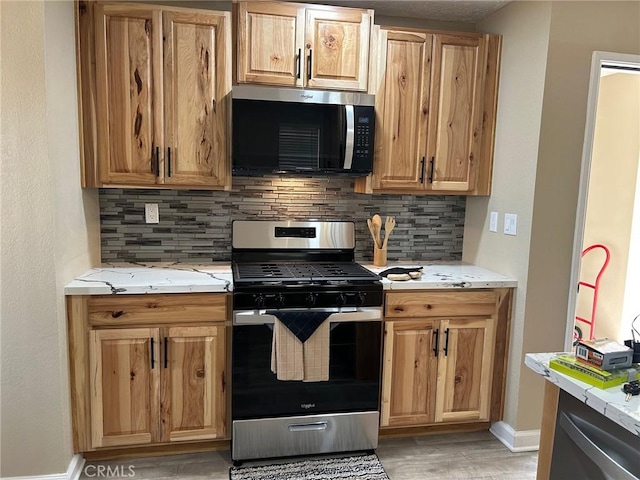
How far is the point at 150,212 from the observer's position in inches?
108

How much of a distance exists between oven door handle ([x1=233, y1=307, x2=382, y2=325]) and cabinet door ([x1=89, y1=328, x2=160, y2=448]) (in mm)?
433

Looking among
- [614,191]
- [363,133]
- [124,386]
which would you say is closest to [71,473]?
[124,386]

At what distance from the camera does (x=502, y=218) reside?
271 cm

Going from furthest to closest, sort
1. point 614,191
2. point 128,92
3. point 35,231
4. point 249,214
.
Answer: point 614,191 → point 249,214 → point 128,92 → point 35,231

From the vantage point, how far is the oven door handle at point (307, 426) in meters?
2.41

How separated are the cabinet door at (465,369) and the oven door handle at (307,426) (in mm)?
679

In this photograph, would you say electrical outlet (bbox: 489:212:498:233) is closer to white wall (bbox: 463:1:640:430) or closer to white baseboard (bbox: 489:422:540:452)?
white wall (bbox: 463:1:640:430)

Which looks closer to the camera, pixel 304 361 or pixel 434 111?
pixel 304 361

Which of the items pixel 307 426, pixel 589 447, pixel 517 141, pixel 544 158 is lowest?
pixel 307 426

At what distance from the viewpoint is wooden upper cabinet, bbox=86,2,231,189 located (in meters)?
2.35

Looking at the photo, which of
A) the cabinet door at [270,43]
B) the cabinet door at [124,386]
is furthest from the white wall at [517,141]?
the cabinet door at [124,386]

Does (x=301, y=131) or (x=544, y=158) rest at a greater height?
(x=301, y=131)

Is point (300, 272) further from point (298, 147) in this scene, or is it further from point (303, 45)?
point (303, 45)

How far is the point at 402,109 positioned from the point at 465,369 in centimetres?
155
